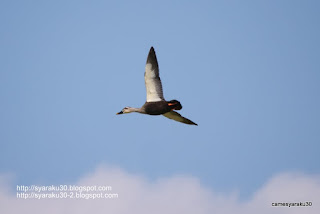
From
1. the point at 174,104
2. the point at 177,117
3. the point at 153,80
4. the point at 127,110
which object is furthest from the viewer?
the point at 177,117

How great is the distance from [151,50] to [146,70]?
2.67ft

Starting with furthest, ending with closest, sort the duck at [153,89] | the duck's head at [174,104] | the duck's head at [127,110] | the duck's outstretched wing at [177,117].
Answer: the duck's outstretched wing at [177,117], the duck's head at [127,110], the duck at [153,89], the duck's head at [174,104]

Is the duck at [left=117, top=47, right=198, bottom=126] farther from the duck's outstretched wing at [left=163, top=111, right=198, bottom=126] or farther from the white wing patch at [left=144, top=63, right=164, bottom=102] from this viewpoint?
the duck's outstretched wing at [left=163, top=111, right=198, bottom=126]

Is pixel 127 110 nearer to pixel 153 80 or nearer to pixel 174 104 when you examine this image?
pixel 153 80

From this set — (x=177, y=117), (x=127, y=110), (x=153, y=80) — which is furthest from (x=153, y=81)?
(x=177, y=117)

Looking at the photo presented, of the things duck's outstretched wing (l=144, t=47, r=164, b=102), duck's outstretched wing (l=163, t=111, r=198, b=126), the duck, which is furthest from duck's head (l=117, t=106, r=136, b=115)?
duck's outstretched wing (l=163, t=111, r=198, b=126)

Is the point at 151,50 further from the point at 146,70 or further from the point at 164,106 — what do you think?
the point at 164,106

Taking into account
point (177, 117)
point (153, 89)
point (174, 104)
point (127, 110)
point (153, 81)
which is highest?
point (153, 81)

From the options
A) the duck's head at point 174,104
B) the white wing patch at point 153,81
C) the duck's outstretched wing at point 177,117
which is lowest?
the duck's head at point 174,104

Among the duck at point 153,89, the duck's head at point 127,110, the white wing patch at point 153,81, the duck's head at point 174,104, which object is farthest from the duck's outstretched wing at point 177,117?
the duck's head at point 174,104

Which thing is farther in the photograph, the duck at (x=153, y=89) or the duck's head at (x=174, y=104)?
the duck at (x=153, y=89)

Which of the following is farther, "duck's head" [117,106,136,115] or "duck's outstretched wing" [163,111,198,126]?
"duck's outstretched wing" [163,111,198,126]

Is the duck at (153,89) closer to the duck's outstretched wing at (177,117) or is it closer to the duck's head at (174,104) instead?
the duck's head at (174,104)

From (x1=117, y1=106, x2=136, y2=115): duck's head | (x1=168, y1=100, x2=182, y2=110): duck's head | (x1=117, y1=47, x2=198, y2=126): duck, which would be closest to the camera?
(x1=168, y1=100, x2=182, y2=110): duck's head
